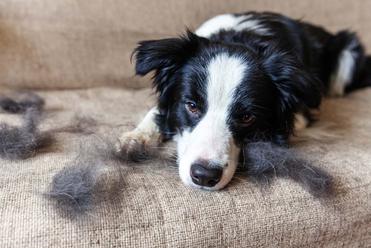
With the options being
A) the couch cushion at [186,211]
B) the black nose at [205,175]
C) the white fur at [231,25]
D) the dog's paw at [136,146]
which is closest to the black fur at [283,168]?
the couch cushion at [186,211]

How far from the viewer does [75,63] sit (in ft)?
7.18

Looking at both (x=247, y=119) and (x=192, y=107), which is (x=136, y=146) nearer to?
(x=192, y=107)

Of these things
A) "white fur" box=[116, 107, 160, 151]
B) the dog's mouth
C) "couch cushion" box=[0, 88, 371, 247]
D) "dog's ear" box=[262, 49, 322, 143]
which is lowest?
"white fur" box=[116, 107, 160, 151]

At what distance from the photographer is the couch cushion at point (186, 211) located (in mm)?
1138

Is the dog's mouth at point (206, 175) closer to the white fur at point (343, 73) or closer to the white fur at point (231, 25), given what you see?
the white fur at point (231, 25)

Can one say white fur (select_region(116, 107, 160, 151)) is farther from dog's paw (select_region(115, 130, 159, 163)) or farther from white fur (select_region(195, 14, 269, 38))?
white fur (select_region(195, 14, 269, 38))

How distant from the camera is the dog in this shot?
1383 mm

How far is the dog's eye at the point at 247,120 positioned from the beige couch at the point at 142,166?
0.73ft

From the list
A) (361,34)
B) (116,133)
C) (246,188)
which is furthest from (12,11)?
(361,34)

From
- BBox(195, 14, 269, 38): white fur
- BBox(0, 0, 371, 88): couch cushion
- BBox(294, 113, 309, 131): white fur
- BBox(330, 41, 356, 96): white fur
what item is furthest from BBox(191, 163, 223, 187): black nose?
BBox(330, 41, 356, 96): white fur

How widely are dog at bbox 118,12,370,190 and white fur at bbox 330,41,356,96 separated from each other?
23.5 inches

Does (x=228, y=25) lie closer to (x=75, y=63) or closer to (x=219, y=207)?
(x=75, y=63)

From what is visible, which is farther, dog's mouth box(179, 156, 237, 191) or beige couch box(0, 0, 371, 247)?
dog's mouth box(179, 156, 237, 191)

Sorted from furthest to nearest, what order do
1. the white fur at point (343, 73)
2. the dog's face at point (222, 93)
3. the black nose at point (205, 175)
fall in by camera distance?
the white fur at point (343, 73) → the dog's face at point (222, 93) → the black nose at point (205, 175)
